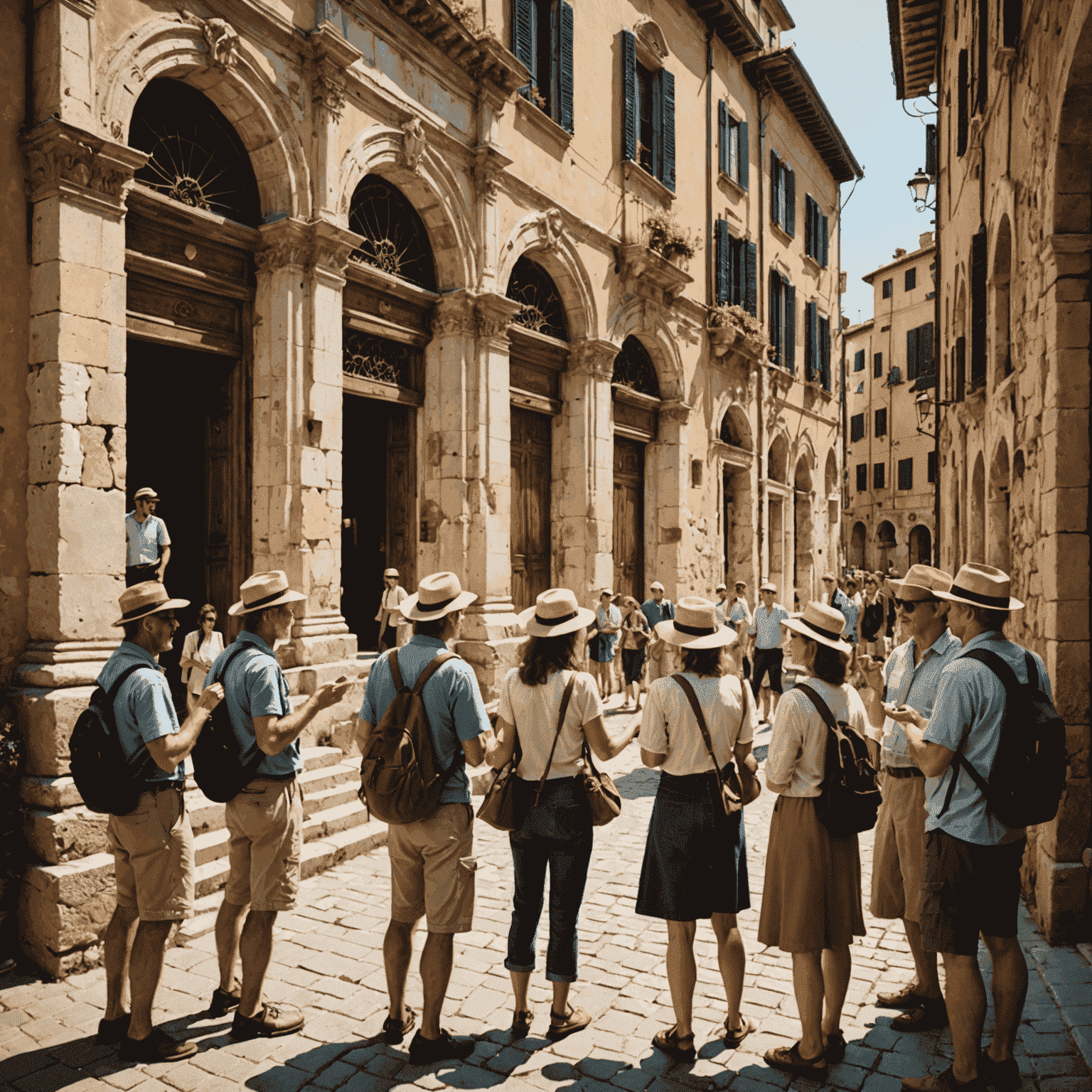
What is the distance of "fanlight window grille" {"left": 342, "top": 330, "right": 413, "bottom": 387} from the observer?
9.16 m

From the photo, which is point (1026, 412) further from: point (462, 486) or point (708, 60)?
point (708, 60)

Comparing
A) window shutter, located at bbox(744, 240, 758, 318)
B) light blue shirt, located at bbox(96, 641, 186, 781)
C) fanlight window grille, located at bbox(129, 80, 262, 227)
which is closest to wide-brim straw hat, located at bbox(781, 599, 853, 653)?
light blue shirt, located at bbox(96, 641, 186, 781)

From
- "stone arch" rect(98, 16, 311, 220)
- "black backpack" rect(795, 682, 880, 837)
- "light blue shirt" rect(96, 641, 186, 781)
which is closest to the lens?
"black backpack" rect(795, 682, 880, 837)

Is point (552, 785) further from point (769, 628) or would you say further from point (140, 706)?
point (769, 628)

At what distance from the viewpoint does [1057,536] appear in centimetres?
520

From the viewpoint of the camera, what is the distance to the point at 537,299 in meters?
12.0

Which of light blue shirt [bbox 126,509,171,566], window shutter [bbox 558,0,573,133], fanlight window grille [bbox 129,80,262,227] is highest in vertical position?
window shutter [bbox 558,0,573,133]

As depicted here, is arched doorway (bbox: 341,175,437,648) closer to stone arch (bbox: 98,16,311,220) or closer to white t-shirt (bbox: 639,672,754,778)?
stone arch (bbox: 98,16,311,220)

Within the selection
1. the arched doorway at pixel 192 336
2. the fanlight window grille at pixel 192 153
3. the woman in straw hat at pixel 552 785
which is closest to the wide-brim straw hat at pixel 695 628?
the woman in straw hat at pixel 552 785

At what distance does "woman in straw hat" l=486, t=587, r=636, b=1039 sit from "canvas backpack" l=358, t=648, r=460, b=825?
36 cm

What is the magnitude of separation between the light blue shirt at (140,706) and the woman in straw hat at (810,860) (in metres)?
2.61

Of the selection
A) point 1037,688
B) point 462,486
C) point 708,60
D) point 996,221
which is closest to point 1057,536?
point 1037,688

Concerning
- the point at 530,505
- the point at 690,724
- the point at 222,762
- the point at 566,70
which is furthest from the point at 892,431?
the point at 222,762

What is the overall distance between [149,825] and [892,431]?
4117 cm
